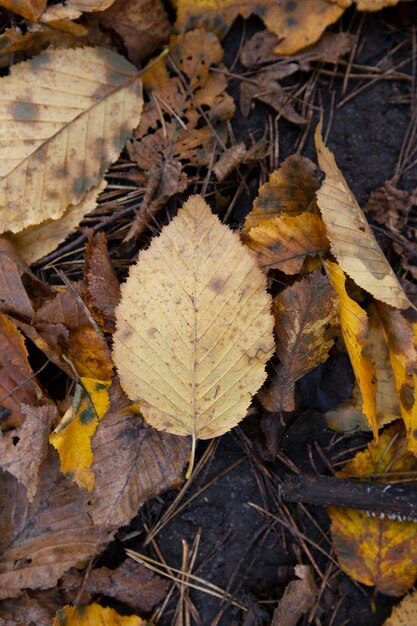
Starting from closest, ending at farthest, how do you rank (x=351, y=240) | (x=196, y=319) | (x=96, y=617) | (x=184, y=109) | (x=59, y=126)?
(x=196, y=319)
(x=351, y=240)
(x=96, y=617)
(x=59, y=126)
(x=184, y=109)

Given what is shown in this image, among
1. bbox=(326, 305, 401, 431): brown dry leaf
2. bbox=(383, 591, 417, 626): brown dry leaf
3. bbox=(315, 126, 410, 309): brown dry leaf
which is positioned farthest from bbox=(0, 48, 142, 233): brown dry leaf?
bbox=(383, 591, 417, 626): brown dry leaf

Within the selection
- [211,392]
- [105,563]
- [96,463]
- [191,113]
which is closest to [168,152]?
[191,113]

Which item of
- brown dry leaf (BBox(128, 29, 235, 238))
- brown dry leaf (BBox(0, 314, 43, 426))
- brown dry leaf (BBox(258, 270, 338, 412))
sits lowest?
brown dry leaf (BBox(258, 270, 338, 412))

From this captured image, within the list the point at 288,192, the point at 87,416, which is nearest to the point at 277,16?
the point at 288,192

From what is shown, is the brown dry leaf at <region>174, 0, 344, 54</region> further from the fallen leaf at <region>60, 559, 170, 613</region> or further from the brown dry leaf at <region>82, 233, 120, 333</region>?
the fallen leaf at <region>60, 559, 170, 613</region>

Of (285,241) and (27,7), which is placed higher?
(27,7)

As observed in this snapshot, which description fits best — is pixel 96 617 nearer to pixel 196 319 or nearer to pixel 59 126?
pixel 196 319
